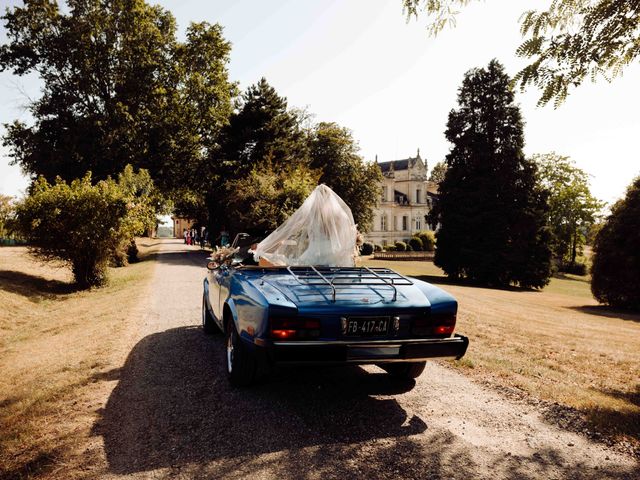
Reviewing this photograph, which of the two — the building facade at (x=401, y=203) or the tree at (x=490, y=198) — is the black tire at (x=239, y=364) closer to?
the tree at (x=490, y=198)

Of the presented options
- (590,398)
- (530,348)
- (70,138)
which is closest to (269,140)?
(70,138)

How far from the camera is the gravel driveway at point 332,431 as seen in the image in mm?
3209

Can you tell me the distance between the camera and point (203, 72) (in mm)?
31422

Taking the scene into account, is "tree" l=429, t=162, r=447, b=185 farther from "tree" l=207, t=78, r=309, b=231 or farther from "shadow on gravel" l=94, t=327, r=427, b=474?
"shadow on gravel" l=94, t=327, r=427, b=474

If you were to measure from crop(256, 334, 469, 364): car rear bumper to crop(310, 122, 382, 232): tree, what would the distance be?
42.7 m

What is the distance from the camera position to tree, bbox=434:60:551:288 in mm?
30750

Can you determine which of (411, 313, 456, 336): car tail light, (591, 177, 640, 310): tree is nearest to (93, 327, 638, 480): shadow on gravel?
(411, 313, 456, 336): car tail light

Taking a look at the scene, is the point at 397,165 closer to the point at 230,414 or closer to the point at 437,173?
the point at 437,173

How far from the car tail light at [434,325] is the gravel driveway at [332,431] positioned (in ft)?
2.63

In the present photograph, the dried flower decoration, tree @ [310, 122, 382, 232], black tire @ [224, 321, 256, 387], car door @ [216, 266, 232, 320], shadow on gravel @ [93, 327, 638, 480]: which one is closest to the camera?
shadow on gravel @ [93, 327, 638, 480]

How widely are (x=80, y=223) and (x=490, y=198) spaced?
26.4 meters

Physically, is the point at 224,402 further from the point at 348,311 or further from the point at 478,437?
the point at 478,437

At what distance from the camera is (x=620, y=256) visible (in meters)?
19.3

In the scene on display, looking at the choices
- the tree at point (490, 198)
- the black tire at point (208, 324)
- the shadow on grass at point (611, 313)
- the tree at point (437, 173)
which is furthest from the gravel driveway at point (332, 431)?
the tree at point (437, 173)
